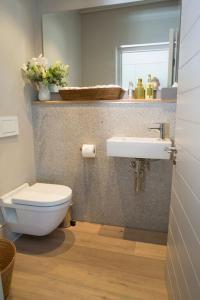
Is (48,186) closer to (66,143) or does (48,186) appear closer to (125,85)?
(66,143)

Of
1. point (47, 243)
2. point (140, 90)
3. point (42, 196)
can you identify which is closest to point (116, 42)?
point (140, 90)

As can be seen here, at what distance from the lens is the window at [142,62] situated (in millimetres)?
1859

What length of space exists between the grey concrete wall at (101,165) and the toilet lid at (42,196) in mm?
319

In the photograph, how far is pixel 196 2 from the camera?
82 centimetres

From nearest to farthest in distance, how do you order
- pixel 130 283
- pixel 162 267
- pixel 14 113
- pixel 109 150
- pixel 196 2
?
pixel 196 2, pixel 130 283, pixel 162 267, pixel 109 150, pixel 14 113

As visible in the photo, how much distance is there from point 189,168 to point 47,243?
1438 millimetres

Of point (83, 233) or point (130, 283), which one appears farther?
point (83, 233)

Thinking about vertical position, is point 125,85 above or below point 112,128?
above

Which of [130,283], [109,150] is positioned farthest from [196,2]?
[130,283]

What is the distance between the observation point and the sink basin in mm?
1530

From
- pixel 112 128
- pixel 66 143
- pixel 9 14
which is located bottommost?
pixel 66 143

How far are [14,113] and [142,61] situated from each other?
1.23 m

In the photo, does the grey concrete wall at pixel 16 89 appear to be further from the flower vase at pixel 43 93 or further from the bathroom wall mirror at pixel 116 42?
the bathroom wall mirror at pixel 116 42

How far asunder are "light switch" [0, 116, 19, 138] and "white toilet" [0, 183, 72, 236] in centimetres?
49
